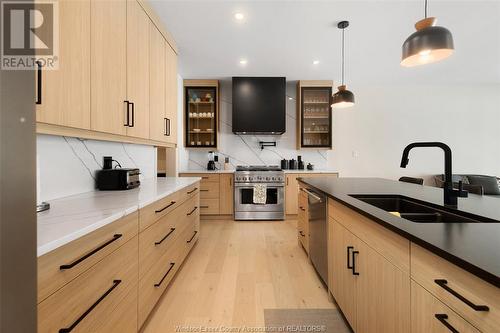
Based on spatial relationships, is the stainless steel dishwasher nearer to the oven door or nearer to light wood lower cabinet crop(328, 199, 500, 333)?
light wood lower cabinet crop(328, 199, 500, 333)

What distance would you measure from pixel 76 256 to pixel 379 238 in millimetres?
1277

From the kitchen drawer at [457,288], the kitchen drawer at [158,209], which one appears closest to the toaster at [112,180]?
the kitchen drawer at [158,209]

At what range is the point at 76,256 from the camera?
35.0 inches

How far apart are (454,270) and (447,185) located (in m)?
0.85

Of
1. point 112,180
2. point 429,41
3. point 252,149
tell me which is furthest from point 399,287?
point 252,149

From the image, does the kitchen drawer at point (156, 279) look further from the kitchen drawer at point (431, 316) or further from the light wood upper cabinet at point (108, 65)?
the kitchen drawer at point (431, 316)

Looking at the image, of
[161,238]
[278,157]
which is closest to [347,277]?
[161,238]

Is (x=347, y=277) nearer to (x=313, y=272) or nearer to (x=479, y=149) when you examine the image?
(x=313, y=272)

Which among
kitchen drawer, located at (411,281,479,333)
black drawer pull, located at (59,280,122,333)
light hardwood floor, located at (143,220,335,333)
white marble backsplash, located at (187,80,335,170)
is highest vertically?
white marble backsplash, located at (187,80,335,170)

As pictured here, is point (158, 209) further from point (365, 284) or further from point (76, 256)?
point (365, 284)

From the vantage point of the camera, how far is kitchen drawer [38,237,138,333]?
80 cm

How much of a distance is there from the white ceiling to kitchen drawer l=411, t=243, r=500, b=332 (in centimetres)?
243

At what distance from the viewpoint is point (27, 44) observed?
Result: 0.51 metres

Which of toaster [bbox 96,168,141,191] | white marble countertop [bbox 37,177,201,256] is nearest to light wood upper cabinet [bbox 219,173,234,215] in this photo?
toaster [bbox 96,168,141,191]
